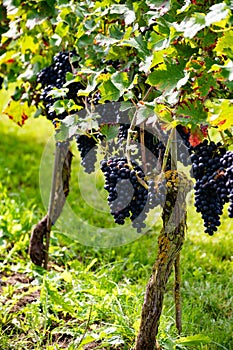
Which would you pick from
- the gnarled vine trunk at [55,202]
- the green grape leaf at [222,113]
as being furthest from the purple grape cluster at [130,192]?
the gnarled vine trunk at [55,202]

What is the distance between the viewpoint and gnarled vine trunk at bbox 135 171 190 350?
2.24 meters

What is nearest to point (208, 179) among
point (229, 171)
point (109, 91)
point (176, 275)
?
point (229, 171)

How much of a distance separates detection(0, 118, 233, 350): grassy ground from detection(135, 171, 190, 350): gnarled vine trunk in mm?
241

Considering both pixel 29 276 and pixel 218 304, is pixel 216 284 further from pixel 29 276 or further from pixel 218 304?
pixel 29 276

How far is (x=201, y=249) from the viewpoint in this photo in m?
3.86

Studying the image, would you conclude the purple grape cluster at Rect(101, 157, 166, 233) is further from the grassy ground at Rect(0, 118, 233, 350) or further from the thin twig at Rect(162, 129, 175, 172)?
the grassy ground at Rect(0, 118, 233, 350)

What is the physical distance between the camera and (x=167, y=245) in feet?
7.42

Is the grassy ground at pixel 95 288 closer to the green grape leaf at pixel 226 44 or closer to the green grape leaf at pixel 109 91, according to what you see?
the green grape leaf at pixel 109 91

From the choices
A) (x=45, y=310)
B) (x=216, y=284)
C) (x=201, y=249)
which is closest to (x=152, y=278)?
(x=45, y=310)

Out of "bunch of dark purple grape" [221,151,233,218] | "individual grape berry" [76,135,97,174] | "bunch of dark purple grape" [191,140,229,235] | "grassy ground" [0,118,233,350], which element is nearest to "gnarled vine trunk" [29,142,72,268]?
"grassy ground" [0,118,233,350]

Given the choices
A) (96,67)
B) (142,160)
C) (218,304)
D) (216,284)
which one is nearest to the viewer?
(142,160)

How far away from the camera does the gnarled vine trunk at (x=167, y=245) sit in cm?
224

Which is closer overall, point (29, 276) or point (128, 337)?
point (128, 337)

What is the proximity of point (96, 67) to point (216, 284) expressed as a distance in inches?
56.4
